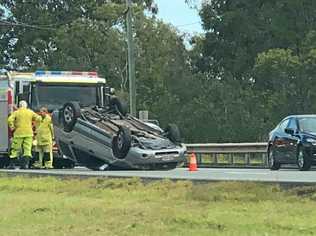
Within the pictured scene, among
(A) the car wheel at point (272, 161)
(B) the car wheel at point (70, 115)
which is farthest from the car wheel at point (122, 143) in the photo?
(A) the car wheel at point (272, 161)

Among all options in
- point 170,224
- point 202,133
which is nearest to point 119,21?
point 202,133

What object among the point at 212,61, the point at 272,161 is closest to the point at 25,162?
the point at 272,161

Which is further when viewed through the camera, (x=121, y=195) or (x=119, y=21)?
(x=119, y=21)

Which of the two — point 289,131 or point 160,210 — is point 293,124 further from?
point 160,210

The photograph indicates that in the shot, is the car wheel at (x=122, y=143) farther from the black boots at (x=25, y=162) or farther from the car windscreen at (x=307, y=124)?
the car windscreen at (x=307, y=124)

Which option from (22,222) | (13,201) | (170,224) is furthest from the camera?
(13,201)

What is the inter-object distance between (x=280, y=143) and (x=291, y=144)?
0.61 meters

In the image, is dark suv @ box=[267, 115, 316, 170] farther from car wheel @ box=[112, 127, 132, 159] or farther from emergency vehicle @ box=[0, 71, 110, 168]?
emergency vehicle @ box=[0, 71, 110, 168]

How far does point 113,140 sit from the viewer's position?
64.0ft

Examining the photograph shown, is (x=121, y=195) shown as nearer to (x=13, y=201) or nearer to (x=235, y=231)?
(x=13, y=201)

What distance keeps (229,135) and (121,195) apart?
30.1 meters

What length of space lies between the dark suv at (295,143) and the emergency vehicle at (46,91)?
5.18 m

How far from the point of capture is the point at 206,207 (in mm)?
10328

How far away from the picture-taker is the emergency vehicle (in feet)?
75.6
